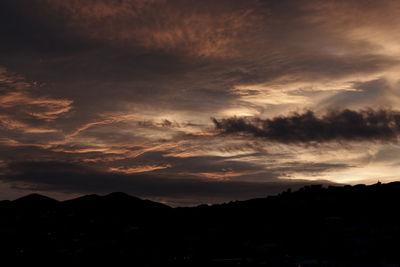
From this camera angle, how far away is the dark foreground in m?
102

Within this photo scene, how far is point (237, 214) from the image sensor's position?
169250 mm

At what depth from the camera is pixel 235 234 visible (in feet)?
455

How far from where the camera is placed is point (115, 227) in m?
164

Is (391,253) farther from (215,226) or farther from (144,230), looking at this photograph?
(144,230)

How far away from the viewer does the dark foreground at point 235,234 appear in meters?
102

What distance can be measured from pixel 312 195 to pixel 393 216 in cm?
3798

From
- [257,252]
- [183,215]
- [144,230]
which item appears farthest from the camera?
[183,215]

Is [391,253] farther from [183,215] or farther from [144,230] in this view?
[183,215]

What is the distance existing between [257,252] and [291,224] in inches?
1103

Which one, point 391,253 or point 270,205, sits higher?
point 270,205

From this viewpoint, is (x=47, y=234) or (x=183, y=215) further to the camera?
(x=183, y=215)

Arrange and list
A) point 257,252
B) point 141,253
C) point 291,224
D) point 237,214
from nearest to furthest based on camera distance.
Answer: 1. point 257,252
2. point 141,253
3. point 291,224
4. point 237,214

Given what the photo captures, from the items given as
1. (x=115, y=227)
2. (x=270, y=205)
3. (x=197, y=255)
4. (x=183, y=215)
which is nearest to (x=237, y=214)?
(x=270, y=205)

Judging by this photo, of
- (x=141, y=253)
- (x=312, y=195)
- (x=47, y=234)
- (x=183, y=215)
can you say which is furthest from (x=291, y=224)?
(x=47, y=234)
